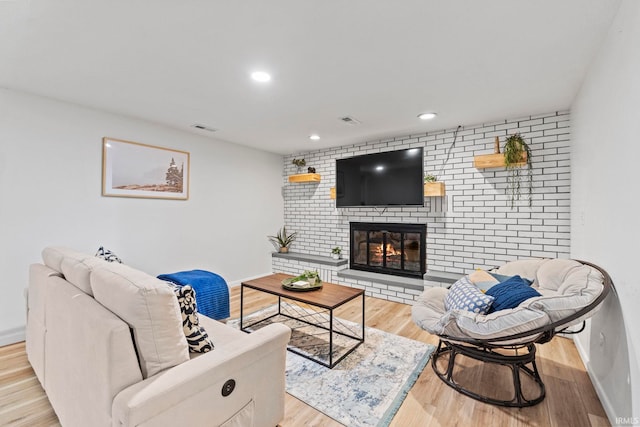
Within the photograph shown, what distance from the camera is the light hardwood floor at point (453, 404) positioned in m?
1.69

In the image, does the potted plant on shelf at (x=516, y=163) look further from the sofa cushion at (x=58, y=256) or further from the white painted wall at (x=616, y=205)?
the sofa cushion at (x=58, y=256)

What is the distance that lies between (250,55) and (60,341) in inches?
80.2

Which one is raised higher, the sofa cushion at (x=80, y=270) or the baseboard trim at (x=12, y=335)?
the sofa cushion at (x=80, y=270)

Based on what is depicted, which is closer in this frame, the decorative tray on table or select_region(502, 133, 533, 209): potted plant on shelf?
the decorative tray on table

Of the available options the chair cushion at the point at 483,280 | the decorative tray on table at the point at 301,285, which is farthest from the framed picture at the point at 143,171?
the chair cushion at the point at 483,280

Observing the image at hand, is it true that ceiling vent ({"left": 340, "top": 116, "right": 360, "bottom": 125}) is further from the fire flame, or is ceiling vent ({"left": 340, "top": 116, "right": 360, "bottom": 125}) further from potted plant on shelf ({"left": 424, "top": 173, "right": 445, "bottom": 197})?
the fire flame

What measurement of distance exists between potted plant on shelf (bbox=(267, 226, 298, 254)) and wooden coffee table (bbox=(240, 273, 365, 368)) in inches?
74.4

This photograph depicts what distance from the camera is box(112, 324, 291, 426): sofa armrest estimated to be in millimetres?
1072

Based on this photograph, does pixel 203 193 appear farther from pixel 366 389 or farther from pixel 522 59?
pixel 522 59

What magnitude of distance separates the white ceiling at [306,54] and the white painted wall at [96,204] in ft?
0.89

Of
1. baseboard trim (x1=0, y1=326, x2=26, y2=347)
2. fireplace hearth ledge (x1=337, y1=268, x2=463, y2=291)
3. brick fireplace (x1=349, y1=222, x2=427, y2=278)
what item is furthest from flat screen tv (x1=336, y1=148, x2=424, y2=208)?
baseboard trim (x1=0, y1=326, x2=26, y2=347)

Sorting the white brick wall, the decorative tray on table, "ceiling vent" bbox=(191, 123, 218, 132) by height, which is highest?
"ceiling vent" bbox=(191, 123, 218, 132)

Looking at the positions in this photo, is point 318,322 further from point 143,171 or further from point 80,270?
point 143,171

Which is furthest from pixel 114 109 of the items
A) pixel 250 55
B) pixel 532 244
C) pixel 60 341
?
pixel 532 244
